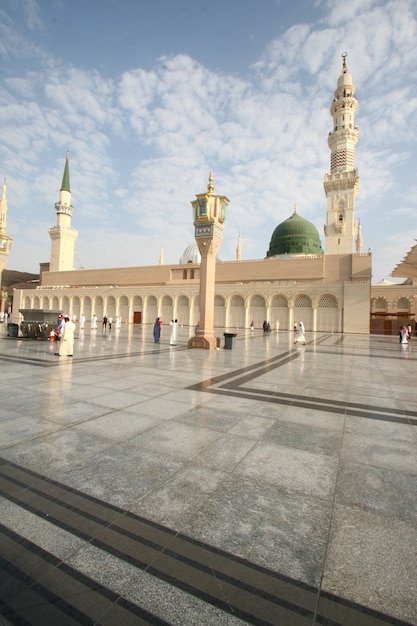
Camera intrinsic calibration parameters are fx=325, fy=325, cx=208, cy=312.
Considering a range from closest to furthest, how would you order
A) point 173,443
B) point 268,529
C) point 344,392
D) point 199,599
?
point 199,599 → point 268,529 → point 173,443 → point 344,392

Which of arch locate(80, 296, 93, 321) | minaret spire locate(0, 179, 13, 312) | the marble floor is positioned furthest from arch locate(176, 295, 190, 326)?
minaret spire locate(0, 179, 13, 312)

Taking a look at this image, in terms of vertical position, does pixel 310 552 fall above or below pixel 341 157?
below

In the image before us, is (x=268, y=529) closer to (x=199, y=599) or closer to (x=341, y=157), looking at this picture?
(x=199, y=599)

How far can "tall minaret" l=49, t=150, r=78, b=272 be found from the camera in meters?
59.9

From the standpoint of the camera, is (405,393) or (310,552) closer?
(310,552)

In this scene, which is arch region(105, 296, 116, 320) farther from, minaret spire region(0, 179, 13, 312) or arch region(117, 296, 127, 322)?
minaret spire region(0, 179, 13, 312)

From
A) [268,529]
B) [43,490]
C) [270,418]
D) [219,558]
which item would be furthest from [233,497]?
[270,418]

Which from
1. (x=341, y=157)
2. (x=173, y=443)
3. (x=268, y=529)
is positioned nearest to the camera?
(x=268, y=529)

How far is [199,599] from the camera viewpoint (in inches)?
61.3

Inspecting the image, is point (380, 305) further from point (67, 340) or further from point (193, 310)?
point (67, 340)

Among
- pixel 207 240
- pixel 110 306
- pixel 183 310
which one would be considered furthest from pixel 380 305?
pixel 207 240

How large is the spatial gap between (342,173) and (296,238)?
1337 centimetres

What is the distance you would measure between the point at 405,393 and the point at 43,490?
20.3 ft

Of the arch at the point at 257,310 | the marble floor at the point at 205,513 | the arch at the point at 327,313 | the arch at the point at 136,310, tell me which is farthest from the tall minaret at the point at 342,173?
the marble floor at the point at 205,513
